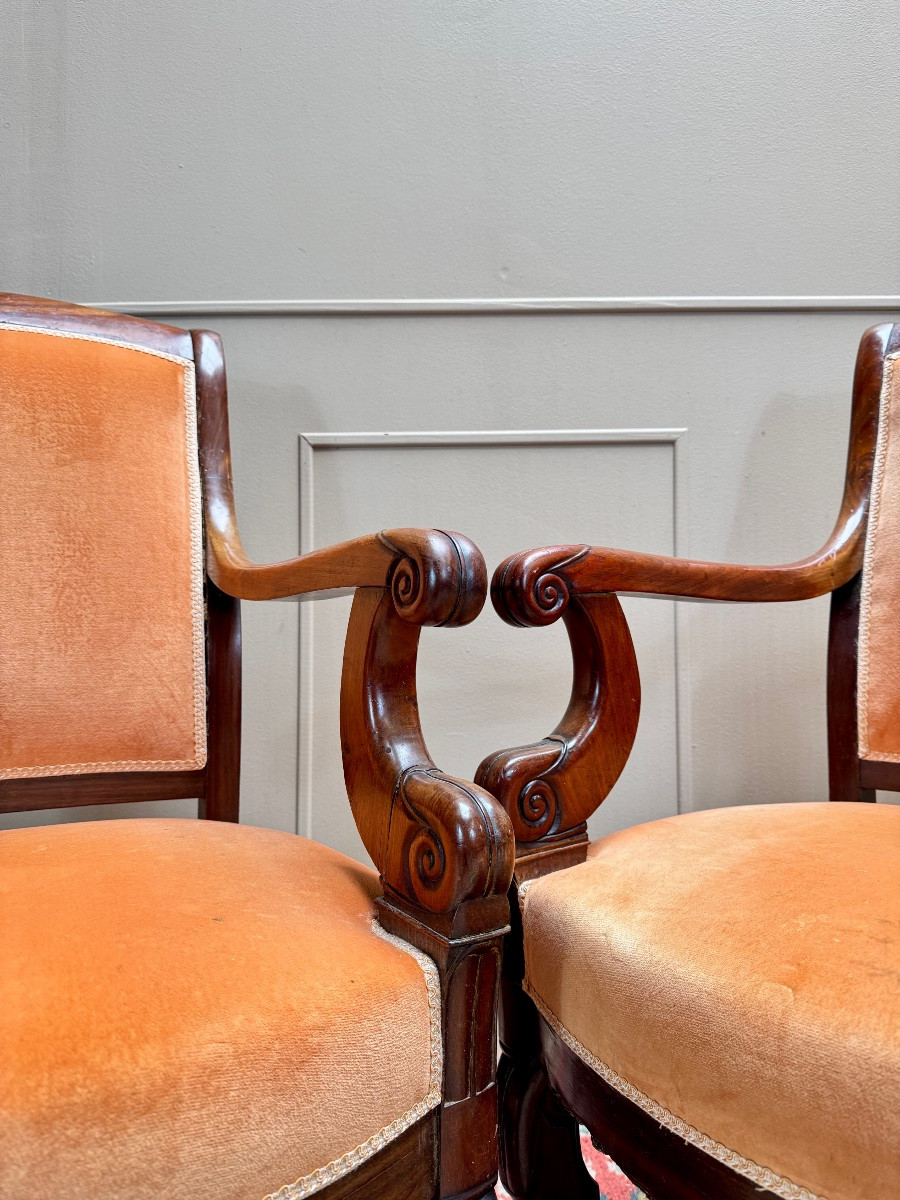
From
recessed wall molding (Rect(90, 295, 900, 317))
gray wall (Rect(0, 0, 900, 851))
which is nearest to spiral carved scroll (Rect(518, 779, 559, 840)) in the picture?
gray wall (Rect(0, 0, 900, 851))

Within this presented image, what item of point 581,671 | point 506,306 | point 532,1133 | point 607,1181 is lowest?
point 607,1181

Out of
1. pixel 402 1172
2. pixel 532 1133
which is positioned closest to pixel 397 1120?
pixel 402 1172

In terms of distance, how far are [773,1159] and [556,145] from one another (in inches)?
40.8

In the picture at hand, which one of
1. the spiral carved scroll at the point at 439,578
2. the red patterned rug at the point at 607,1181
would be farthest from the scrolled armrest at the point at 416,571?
the red patterned rug at the point at 607,1181

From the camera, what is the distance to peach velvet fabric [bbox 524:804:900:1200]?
1.21 ft

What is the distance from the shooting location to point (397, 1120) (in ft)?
1.37

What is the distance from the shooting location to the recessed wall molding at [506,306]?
101 cm

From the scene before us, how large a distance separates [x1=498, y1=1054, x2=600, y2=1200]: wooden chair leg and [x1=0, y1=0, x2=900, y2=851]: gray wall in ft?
1.45

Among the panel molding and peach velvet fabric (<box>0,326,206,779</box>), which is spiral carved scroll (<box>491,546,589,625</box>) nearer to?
peach velvet fabric (<box>0,326,206,779</box>)

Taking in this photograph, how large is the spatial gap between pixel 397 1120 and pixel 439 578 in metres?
0.27

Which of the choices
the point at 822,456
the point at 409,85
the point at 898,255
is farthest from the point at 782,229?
the point at 409,85

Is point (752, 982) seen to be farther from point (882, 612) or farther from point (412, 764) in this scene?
point (882, 612)

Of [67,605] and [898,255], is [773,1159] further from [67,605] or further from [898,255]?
[898,255]

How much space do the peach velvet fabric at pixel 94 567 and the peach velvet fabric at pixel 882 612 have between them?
0.61 m
